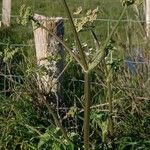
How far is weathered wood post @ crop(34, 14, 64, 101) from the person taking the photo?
202 inches

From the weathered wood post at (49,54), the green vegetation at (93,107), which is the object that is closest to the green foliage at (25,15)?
the green vegetation at (93,107)

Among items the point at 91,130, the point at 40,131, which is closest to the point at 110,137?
the point at 91,130

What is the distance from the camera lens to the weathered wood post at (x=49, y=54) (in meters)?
5.13

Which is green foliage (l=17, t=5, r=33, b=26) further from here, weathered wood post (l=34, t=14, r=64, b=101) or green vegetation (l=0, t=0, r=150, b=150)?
weathered wood post (l=34, t=14, r=64, b=101)

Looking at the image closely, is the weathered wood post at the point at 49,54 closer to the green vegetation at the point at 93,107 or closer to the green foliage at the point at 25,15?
the green vegetation at the point at 93,107

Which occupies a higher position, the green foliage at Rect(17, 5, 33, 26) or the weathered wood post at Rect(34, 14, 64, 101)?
the green foliage at Rect(17, 5, 33, 26)

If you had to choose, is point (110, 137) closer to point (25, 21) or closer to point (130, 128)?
point (130, 128)

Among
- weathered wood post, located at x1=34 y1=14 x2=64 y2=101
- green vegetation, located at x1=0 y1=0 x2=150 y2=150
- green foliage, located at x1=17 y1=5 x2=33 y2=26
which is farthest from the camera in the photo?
weathered wood post, located at x1=34 y1=14 x2=64 y2=101

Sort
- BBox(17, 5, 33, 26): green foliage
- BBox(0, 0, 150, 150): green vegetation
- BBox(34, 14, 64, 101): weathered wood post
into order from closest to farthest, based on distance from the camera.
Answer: BBox(17, 5, 33, 26): green foliage
BBox(0, 0, 150, 150): green vegetation
BBox(34, 14, 64, 101): weathered wood post

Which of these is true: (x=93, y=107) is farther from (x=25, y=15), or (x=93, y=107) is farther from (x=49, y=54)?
(x=25, y=15)

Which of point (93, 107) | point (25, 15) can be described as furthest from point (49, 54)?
point (25, 15)

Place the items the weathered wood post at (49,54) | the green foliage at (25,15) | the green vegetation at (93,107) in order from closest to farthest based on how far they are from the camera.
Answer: the green foliage at (25,15), the green vegetation at (93,107), the weathered wood post at (49,54)

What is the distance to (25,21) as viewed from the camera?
11.0 feet

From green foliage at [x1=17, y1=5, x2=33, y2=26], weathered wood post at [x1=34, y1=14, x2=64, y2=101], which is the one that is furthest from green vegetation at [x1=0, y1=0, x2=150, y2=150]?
green foliage at [x1=17, y1=5, x2=33, y2=26]
